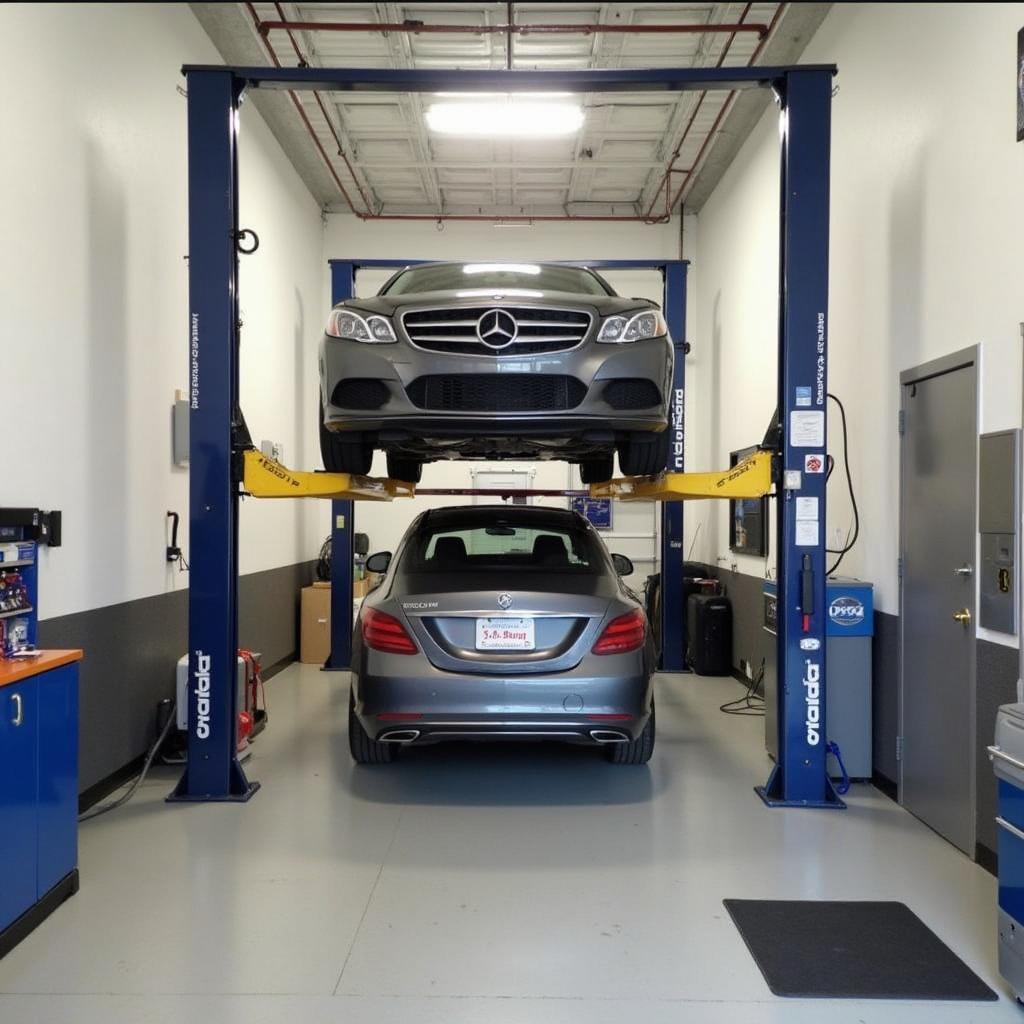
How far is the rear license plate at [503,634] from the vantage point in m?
3.86

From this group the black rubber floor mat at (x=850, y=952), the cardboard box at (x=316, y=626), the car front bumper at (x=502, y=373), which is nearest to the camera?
the black rubber floor mat at (x=850, y=952)

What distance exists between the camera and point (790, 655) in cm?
425

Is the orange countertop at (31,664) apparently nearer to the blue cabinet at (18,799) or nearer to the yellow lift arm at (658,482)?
the blue cabinet at (18,799)

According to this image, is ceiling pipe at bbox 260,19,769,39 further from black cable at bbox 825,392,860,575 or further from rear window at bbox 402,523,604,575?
rear window at bbox 402,523,604,575

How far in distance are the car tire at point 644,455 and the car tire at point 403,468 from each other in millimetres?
1830

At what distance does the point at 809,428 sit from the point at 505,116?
13.4ft

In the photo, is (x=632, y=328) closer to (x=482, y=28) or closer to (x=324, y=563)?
(x=482, y=28)

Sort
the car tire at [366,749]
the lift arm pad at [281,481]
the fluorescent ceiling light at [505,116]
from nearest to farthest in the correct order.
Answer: the lift arm pad at [281,481] → the car tire at [366,749] → the fluorescent ceiling light at [505,116]

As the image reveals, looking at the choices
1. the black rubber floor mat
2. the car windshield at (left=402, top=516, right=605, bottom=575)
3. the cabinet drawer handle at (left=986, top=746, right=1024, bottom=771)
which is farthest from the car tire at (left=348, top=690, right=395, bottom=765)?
the cabinet drawer handle at (left=986, top=746, right=1024, bottom=771)

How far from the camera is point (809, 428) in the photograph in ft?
13.9

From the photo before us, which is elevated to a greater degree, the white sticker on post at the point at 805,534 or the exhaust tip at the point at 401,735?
the white sticker on post at the point at 805,534

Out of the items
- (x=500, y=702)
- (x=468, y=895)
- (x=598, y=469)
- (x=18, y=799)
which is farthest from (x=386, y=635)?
(x=598, y=469)

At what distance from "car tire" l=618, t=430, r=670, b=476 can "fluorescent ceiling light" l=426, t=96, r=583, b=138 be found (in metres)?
3.83

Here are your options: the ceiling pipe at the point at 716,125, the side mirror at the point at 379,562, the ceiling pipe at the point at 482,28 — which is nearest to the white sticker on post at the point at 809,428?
the side mirror at the point at 379,562
